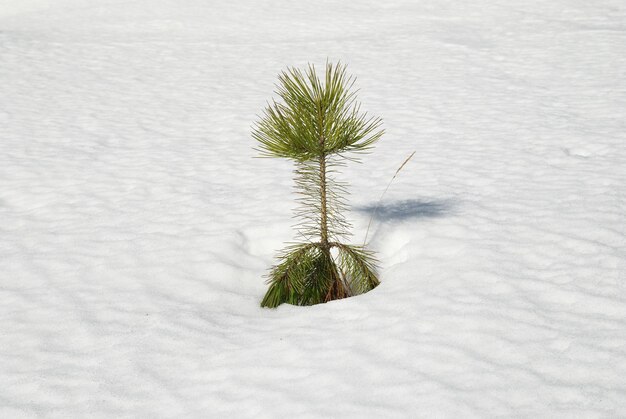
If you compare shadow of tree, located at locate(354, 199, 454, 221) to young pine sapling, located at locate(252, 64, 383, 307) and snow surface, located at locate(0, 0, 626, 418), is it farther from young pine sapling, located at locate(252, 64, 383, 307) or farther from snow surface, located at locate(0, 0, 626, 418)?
young pine sapling, located at locate(252, 64, 383, 307)

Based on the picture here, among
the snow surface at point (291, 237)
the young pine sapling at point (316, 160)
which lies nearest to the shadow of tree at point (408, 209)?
the snow surface at point (291, 237)

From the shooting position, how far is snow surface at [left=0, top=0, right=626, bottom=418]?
341 centimetres

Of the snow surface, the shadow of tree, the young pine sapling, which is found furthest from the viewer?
the shadow of tree

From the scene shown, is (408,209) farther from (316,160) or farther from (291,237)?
(316,160)

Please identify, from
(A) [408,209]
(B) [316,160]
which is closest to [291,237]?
(A) [408,209]

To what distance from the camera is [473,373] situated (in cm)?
336

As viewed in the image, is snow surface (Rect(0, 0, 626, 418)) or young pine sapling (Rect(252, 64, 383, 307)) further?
young pine sapling (Rect(252, 64, 383, 307))

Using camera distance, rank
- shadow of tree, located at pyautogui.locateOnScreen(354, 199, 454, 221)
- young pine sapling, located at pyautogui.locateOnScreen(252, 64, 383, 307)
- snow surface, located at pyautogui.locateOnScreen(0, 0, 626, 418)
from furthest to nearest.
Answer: shadow of tree, located at pyautogui.locateOnScreen(354, 199, 454, 221), young pine sapling, located at pyautogui.locateOnScreen(252, 64, 383, 307), snow surface, located at pyautogui.locateOnScreen(0, 0, 626, 418)

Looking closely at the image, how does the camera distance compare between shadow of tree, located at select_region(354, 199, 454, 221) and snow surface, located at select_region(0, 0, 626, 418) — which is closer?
snow surface, located at select_region(0, 0, 626, 418)

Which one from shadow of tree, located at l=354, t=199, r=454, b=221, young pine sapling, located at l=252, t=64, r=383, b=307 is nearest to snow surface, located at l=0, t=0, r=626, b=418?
shadow of tree, located at l=354, t=199, r=454, b=221

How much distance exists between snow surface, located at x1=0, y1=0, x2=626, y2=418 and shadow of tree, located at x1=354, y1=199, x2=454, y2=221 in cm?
3

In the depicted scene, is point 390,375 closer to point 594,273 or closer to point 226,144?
point 594,273

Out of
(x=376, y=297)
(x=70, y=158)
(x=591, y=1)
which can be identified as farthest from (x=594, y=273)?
(x=591, y=1)

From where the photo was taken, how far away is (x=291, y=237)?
5.47 m
